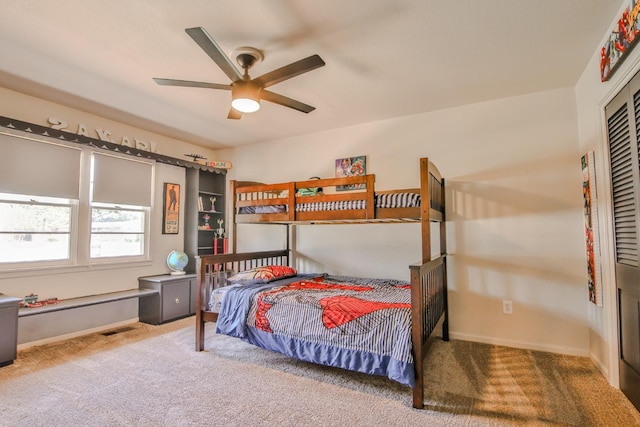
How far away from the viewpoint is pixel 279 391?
217cm

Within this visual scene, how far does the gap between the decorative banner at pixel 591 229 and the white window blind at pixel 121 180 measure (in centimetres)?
461

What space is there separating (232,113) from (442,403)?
8.37 ft

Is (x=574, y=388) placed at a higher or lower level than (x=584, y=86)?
lower

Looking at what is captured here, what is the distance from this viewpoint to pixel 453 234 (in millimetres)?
3268

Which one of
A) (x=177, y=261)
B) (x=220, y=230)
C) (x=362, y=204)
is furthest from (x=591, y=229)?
(x=177, y=261)

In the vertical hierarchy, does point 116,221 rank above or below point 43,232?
above

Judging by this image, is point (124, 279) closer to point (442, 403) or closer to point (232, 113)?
point (232, 113)

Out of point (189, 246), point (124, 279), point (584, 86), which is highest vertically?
point (584, 86)

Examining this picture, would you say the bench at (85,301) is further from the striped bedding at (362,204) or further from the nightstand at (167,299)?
the striped bedding at (362,204)

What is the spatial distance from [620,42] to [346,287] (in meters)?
2.54

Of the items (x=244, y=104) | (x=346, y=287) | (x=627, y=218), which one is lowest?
(x=346, y=287)

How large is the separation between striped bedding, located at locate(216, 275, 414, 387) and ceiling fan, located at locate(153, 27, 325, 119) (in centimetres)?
153

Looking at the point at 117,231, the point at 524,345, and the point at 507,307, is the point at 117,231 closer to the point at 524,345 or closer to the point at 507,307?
the point at 507,307

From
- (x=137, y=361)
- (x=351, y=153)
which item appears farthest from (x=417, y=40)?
(x=137, y=361)
